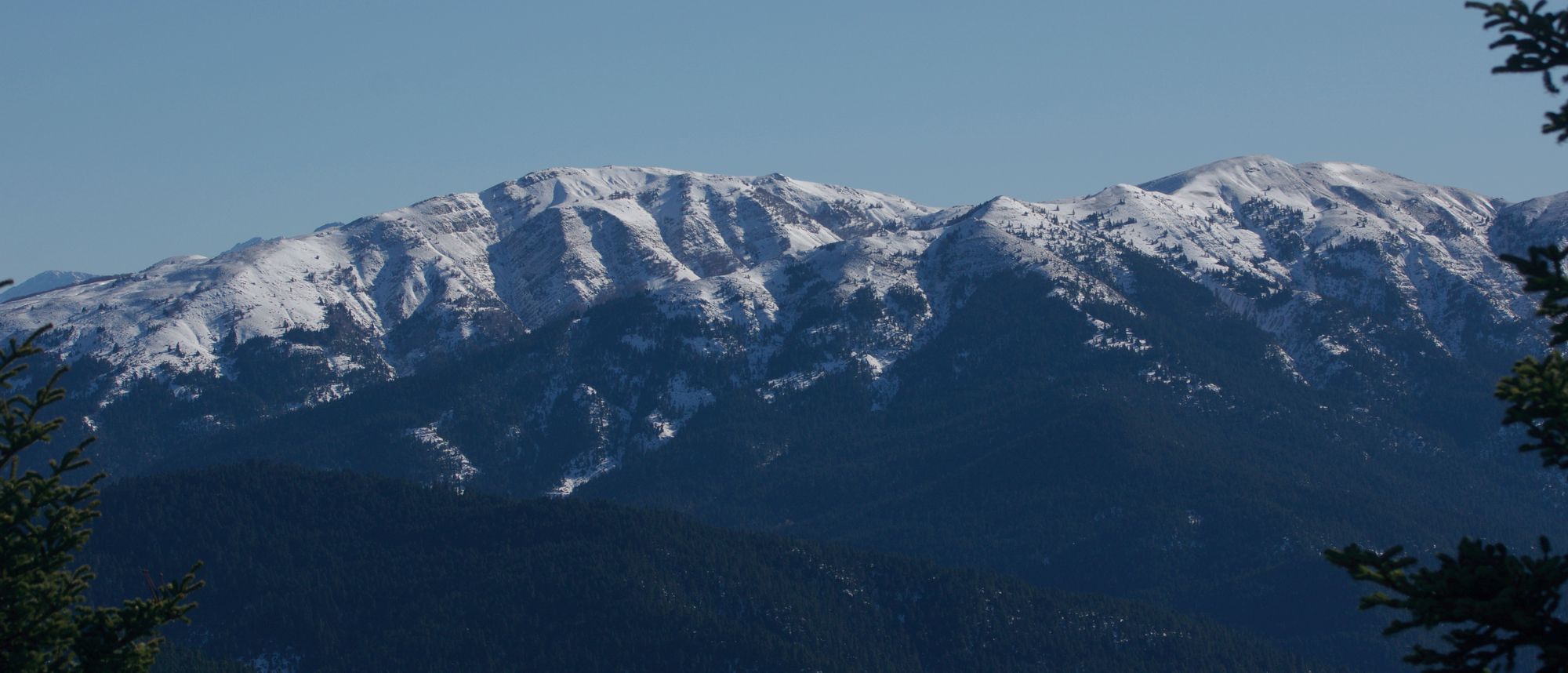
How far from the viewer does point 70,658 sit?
45500mm

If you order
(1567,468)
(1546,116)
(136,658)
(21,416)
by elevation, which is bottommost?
(136,658)

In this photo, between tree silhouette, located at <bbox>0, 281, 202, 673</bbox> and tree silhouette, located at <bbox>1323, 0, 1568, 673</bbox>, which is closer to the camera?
tree silhouette, located at <bbox>1323, 0, 1568, 673</bbox>

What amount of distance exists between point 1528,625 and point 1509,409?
14.1ft

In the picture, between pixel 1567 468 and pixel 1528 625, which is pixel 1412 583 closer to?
pixel 1528 625

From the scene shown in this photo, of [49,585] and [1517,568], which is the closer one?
[1517,568]

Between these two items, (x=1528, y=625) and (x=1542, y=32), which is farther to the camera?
(x=1542, y=32)

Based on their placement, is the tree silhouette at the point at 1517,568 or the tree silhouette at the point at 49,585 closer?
the tree silhouette at the point at 1517,568

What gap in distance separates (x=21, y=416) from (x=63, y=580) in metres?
4.51

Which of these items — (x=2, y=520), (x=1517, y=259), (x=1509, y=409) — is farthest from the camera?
(x=2, y=520)

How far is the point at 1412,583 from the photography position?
3070 centimetres

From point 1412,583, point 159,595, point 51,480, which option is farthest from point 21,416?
point 1412,583

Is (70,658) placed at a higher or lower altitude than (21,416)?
lower

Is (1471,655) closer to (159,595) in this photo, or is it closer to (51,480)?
(159,595)

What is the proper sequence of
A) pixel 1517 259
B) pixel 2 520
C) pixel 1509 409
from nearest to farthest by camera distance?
1. pixel 1517 259
2. pixel 1509 409
3. pixel 2 520
